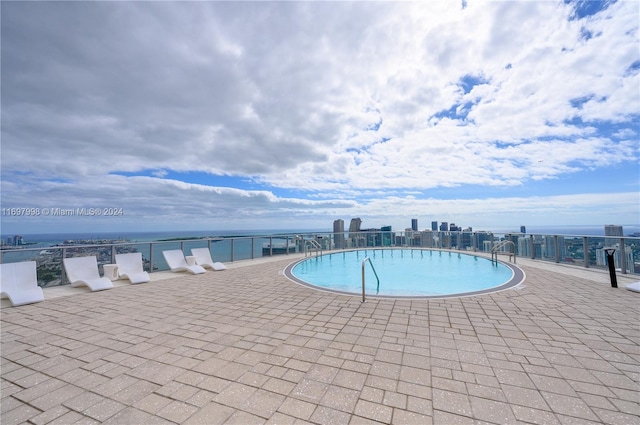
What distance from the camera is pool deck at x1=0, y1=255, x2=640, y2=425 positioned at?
1918 millimetres

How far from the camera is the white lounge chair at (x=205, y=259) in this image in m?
8.70

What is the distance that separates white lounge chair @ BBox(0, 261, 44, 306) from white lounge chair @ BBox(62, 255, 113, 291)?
71 cm

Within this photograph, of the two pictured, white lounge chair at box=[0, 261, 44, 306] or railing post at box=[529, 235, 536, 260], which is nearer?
white lounge chair at box=[0, 261, 44, 306]

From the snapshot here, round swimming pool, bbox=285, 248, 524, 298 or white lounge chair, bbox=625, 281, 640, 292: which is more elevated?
white lounge chair, bbox=625, 281, 640, 292

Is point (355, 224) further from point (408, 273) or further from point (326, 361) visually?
point (326, 361)

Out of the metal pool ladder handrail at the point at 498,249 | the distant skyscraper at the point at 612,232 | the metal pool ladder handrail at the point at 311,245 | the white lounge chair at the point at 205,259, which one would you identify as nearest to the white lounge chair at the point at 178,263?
the white lounge chair at the point at 205,259

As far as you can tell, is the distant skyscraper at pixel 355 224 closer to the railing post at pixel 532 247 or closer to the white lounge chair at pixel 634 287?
the railing post at pixel 532 247

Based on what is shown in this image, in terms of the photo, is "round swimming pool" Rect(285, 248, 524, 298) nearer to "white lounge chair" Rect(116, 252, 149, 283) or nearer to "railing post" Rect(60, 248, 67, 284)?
"white lounge chair" Rect(116, 252, 149, 283)

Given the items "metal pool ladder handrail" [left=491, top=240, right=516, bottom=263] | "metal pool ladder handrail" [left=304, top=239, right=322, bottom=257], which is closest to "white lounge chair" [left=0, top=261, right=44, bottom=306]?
"metal pool ladder handrail" [left=304, top=239, right=322, bottom=257]

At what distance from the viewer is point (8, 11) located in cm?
541

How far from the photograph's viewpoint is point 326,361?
264cm

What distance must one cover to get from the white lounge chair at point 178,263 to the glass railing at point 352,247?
0.17m

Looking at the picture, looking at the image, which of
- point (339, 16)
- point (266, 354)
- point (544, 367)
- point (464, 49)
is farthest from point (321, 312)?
point (464, 49)

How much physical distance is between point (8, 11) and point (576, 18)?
42.4 feet
